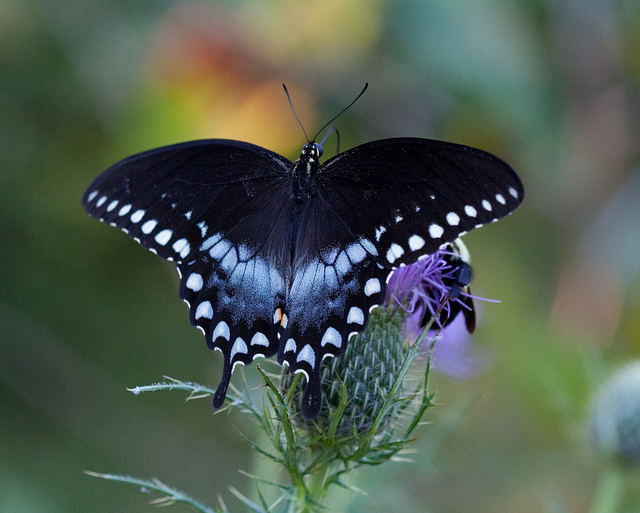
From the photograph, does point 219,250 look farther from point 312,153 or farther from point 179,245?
point 312,153

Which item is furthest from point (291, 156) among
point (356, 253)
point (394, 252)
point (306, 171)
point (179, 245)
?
point (394, 252)

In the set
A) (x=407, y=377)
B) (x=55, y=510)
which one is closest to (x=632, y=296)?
Result: (x=407, y=377)

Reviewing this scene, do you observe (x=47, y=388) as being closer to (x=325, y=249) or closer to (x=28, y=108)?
(x=28, y=108)

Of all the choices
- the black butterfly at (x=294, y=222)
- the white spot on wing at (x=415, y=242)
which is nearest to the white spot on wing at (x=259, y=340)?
the black butterfly at (x=294, y=222)

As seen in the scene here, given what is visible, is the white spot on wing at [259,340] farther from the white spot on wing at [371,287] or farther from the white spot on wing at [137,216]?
the white spot on wing at [137,216]

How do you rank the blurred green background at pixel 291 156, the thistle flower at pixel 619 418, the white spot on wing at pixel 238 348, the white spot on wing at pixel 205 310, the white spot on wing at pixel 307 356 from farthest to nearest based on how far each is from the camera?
the blurred green background at pixel 291 156
the thistle flower at pixel 619 418
the white spot on wing at pixel 205 310
the white spot on wing at pixel 238 348
the white spot on wing at pixel 307 356

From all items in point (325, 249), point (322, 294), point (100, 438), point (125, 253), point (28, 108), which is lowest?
point (100, 438)
